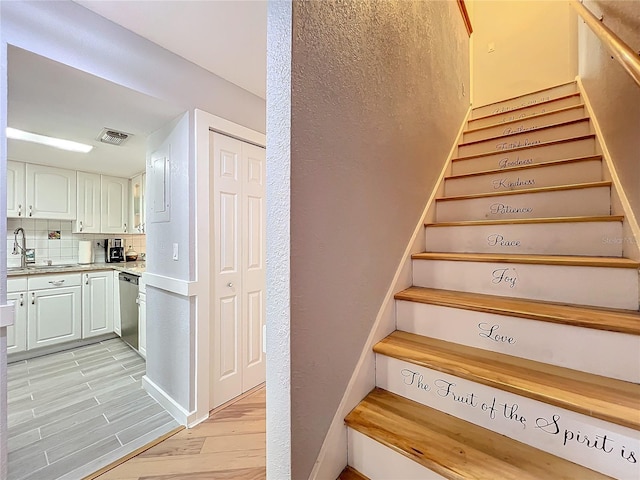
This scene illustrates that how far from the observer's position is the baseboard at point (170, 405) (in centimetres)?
179

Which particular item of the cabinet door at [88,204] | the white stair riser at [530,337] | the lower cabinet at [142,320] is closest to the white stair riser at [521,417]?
the white stair riser at [530,337]

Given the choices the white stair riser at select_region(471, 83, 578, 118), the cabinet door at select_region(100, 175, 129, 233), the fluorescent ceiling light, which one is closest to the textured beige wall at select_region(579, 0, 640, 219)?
the white stair riser at select_region(471, 83, 578, 118)

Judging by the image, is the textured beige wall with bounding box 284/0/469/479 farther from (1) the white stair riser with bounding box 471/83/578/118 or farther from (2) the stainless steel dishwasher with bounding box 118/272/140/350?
(2) the stainless steel dishwasher with bounding box 118/272/140/350

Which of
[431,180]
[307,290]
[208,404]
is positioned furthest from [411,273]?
[208,404]

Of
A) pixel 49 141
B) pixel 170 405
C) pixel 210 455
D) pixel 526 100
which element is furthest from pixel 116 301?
pixel 526 100

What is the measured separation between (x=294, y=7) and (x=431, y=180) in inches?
51.8

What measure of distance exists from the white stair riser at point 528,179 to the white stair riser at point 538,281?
0.76 meters

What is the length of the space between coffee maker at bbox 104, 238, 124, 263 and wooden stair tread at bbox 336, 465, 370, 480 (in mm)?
4174

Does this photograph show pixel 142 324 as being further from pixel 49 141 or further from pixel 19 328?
pixel 49 141

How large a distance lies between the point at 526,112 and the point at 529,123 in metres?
0.42

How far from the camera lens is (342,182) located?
0.93 m

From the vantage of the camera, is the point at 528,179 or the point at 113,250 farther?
the point at 113,250

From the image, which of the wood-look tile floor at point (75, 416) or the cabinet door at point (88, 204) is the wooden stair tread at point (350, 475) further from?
the cabinet door at point (88, 204)

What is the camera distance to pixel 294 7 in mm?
735
